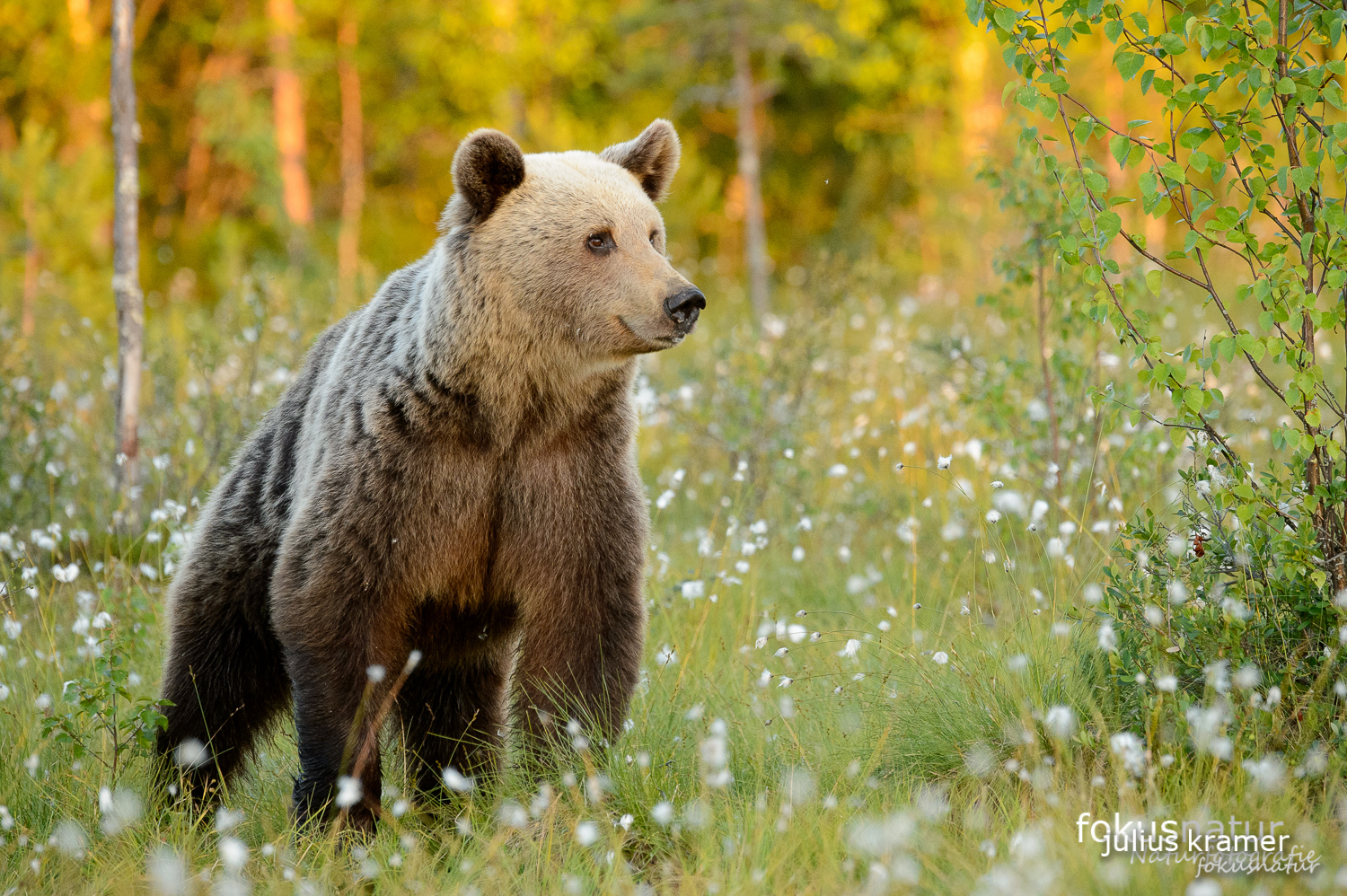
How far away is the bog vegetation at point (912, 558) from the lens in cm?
272

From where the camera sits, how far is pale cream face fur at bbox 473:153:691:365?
11.2 ft

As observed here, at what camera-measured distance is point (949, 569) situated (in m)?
→ 5.04

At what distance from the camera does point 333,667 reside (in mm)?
3273

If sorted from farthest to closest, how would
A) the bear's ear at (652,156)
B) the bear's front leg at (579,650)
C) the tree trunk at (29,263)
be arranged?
the tree trunk at (29,263), the bear's ear at (652,156), the bear's front leg at (579,650)

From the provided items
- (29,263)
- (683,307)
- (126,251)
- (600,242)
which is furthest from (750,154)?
(683,307)

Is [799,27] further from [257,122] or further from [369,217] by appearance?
[369,217]

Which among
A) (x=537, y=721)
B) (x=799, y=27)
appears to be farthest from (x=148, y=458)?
(x=799, y=27)

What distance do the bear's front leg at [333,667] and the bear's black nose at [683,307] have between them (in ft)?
3.73

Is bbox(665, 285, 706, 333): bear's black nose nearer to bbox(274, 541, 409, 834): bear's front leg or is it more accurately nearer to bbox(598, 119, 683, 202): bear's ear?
bbox(598, 119, 683, 202): bear's ear

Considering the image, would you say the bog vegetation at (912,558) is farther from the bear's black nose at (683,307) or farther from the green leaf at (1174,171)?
the bear's black nose at (683,307)

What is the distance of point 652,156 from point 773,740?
1940mm

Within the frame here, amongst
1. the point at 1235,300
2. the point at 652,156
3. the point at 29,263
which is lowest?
the point at 1235,300

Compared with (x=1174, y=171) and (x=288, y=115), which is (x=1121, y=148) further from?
(x=288, y=115)

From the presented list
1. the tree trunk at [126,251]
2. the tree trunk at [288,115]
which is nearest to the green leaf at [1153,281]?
the tree trunk at [126,251]
